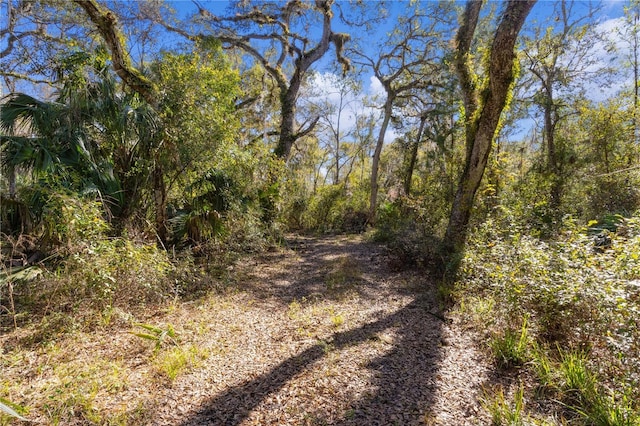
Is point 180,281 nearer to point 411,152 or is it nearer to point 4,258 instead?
point 4,258

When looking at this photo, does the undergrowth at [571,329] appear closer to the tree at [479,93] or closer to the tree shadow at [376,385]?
the tree shadow at [376,385]

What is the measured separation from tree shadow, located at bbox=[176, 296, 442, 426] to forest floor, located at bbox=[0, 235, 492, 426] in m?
0.01

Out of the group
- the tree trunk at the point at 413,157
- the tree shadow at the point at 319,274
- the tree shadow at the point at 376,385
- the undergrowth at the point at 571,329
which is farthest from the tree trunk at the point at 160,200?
the tree trunk at the point at 413,157

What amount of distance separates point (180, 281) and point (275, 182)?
14.6 ft

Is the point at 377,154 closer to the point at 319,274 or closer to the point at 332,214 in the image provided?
the point at 332,214

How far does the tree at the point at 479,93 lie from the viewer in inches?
195

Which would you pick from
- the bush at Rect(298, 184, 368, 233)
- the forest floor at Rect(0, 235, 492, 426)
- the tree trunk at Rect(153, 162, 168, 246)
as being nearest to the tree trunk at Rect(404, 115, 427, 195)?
the bush at Rect(298, 184, 368, 233)

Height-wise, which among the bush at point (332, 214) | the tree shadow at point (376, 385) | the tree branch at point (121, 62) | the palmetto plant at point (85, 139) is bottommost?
the tree shadow at point (376, 385)

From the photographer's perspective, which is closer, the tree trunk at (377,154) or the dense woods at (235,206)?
the dense woods at (235,206)

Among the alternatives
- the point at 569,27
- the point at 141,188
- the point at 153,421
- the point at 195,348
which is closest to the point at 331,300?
the point at 195,348

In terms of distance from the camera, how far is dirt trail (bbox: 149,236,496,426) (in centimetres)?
238

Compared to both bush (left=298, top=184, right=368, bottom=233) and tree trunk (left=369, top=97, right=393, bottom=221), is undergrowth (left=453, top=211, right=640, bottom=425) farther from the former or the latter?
bush (left=298, top=184, right=368, bottom=233)

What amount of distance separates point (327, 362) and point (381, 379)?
588 mm

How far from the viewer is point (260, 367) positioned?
304 cm
